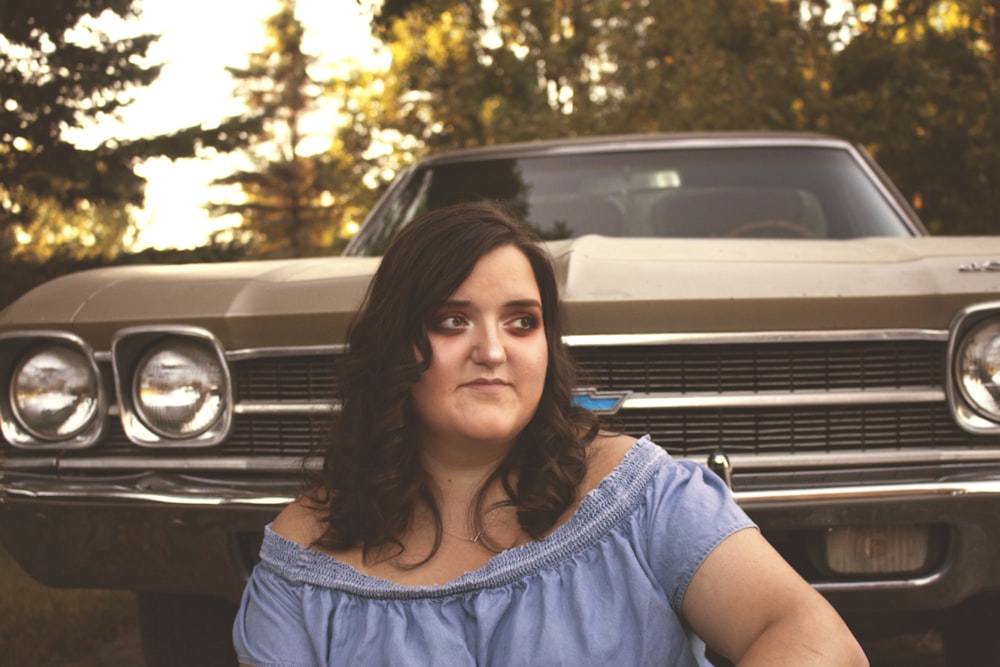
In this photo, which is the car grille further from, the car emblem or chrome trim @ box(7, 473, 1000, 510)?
chrome trim @ box(7, 473, 1000, 510)

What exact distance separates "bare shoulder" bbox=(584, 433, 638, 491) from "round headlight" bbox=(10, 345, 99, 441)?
1.47 m

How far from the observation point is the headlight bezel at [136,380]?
8.44 ft

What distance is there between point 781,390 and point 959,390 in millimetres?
380

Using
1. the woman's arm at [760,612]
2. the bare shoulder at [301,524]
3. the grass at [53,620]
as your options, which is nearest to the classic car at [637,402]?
the bare shoulder at [301,524]

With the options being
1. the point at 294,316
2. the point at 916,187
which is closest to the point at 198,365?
the point at 294,316

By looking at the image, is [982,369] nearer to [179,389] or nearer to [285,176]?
[179,389]

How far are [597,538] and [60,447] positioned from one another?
1643 millimetres

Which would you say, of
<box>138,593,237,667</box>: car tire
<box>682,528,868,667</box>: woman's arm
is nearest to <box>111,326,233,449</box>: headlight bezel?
<box>138,593,237,667</box>: car tire

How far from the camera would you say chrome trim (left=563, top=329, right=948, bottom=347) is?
233 cm

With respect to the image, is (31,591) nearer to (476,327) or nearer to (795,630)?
(476,327)

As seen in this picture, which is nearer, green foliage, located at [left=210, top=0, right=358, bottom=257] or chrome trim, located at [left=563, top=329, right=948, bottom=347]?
chrome trim, located at [left=563, top=329, right=948, bottom=347]

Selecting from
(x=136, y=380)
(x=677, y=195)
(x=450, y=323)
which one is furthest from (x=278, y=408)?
(x=677, y=195)

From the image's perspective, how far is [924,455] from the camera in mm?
2420

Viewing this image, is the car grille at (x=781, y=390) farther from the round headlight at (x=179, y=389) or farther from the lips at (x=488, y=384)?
the lips at (x=488, y=384)
